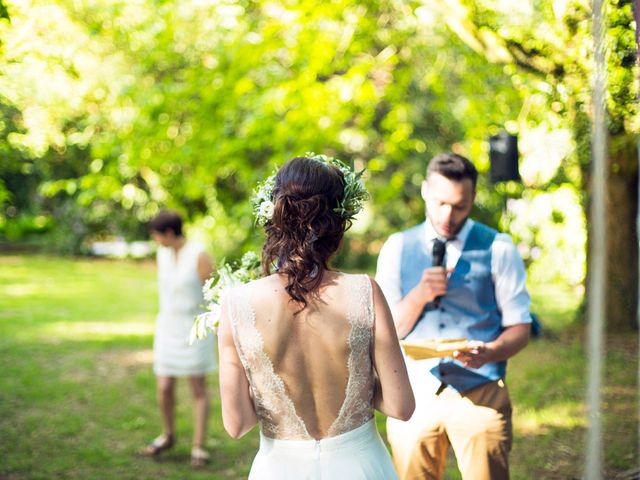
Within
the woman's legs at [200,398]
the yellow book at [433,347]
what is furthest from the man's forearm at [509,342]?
the woman's legs at [200,398]

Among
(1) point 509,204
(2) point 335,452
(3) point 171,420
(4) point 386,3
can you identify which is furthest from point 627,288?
(2) point 335,452

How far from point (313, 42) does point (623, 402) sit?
18.0ft

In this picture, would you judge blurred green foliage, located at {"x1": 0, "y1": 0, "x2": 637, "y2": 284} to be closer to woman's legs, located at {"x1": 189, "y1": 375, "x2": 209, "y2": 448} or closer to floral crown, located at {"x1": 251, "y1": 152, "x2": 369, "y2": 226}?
floral crown, located at {"x1": 251, "y1": 152, "x2": 369, "y2": 226}

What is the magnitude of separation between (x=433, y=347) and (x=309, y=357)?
0.90 meters

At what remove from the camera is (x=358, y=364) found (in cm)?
231

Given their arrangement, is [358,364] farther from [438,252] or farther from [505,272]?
[505,272]

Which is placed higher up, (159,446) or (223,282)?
(223,282)

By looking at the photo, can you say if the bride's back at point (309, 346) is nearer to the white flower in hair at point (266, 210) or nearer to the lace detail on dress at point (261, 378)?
the lace detail on dress at point (261, 378)

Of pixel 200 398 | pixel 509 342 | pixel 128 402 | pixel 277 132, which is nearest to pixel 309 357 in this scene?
pixel 509 342

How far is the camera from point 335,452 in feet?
7.88

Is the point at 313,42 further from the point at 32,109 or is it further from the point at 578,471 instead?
the point at 578,471

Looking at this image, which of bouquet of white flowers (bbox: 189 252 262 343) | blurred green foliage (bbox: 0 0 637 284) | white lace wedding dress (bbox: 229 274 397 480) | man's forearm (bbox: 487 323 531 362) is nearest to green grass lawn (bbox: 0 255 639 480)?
blurred green foliage (bbox: 0 0 637 284)

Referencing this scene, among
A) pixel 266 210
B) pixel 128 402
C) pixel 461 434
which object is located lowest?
pixel 128 402

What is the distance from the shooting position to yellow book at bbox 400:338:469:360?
3014mm
